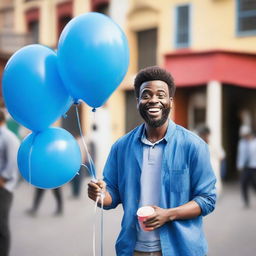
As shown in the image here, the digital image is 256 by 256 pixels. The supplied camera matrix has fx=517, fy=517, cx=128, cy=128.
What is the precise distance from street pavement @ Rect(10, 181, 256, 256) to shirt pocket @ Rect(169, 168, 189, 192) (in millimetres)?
3460

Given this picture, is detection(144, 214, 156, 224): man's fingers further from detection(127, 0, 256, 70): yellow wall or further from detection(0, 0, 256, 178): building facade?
detection(127, 0, 256, 70): yellow wall

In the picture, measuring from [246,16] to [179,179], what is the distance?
39.1 feet

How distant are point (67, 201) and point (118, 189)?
290 inches

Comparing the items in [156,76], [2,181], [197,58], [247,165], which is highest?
[156,76]

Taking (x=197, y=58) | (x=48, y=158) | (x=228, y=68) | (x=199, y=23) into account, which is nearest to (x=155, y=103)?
(x=48, y=158)

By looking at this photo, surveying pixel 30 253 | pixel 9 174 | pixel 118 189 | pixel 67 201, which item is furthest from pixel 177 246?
pixel 67 201

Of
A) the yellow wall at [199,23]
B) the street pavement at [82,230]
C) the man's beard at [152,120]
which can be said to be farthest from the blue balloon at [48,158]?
the yellow wall at [199,23]

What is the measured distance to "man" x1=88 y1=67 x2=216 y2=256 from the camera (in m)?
2.73

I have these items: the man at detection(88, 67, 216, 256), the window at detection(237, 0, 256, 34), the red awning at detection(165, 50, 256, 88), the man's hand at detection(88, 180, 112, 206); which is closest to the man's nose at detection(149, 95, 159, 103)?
the man at detection(88, 67, 216, 256)

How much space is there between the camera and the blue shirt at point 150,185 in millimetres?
2758

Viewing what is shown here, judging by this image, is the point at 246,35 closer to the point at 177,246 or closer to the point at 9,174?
the point at 9,174

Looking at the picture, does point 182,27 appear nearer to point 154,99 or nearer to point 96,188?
point 154,99

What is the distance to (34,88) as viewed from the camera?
9.86 feet

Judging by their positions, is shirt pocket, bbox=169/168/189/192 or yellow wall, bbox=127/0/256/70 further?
yellow wall, bbox=127/0/256/70
